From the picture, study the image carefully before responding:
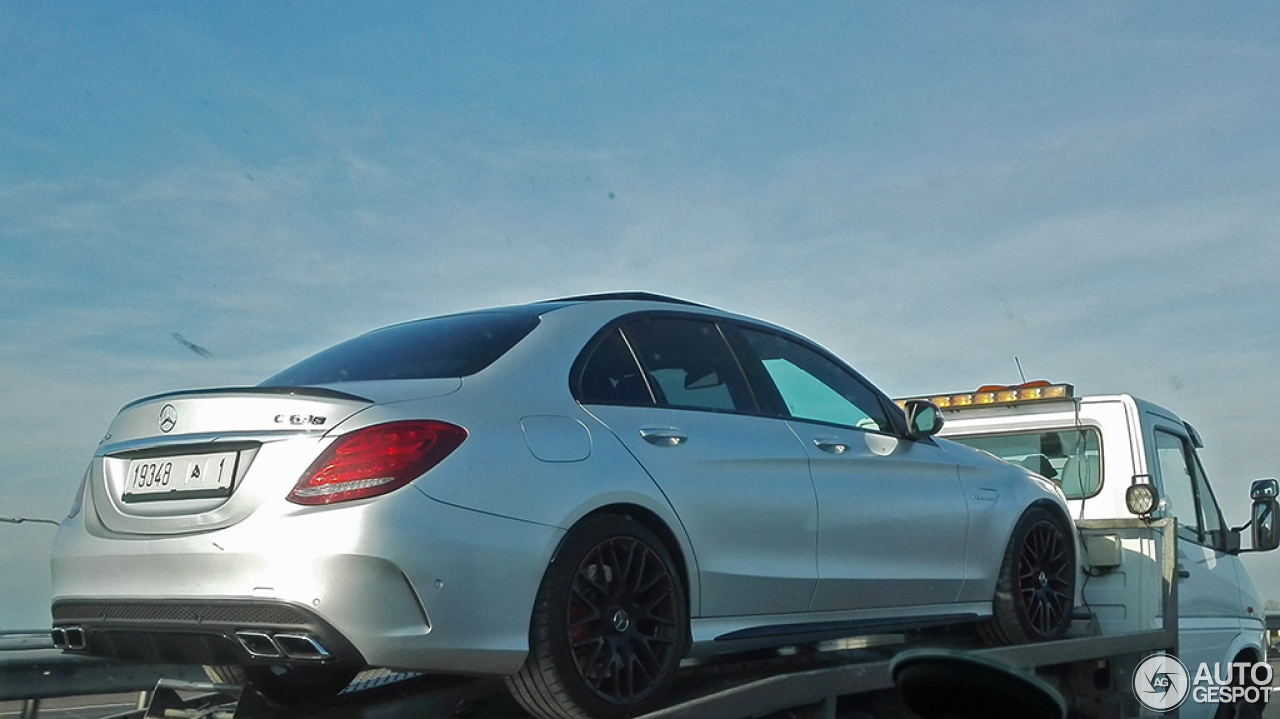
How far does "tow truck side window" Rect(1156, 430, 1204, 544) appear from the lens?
289 inches

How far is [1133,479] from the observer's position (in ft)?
23.2

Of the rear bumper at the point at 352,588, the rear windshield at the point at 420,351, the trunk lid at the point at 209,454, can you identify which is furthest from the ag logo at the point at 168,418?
the rear windshield at the point at 420,351

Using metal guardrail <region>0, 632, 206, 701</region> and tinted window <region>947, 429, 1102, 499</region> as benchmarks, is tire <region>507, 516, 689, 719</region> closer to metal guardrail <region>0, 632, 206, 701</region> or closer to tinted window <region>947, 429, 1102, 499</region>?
metal guardrail <region>0, 632, 206, 701</region>

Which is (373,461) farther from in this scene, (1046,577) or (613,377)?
(1046,577)

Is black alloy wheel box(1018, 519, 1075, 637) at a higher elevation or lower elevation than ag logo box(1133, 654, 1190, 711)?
higher

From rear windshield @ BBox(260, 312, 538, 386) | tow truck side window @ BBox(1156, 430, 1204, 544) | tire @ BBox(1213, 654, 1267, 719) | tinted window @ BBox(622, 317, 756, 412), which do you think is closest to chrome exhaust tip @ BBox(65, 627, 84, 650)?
rear windshield @ BBox(260, 312, 538, 386)

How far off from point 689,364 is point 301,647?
6.10 ft

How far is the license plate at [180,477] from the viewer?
146 inches

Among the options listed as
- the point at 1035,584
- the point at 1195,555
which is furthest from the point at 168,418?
the point at 1195,555

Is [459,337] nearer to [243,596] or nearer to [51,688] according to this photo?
[243,596]

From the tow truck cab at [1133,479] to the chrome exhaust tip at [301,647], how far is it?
173 inches

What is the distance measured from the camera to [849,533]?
5.05 metres

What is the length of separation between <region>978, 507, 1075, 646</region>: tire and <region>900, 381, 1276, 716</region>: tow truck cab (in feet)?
1.19

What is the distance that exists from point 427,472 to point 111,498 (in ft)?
3.53
